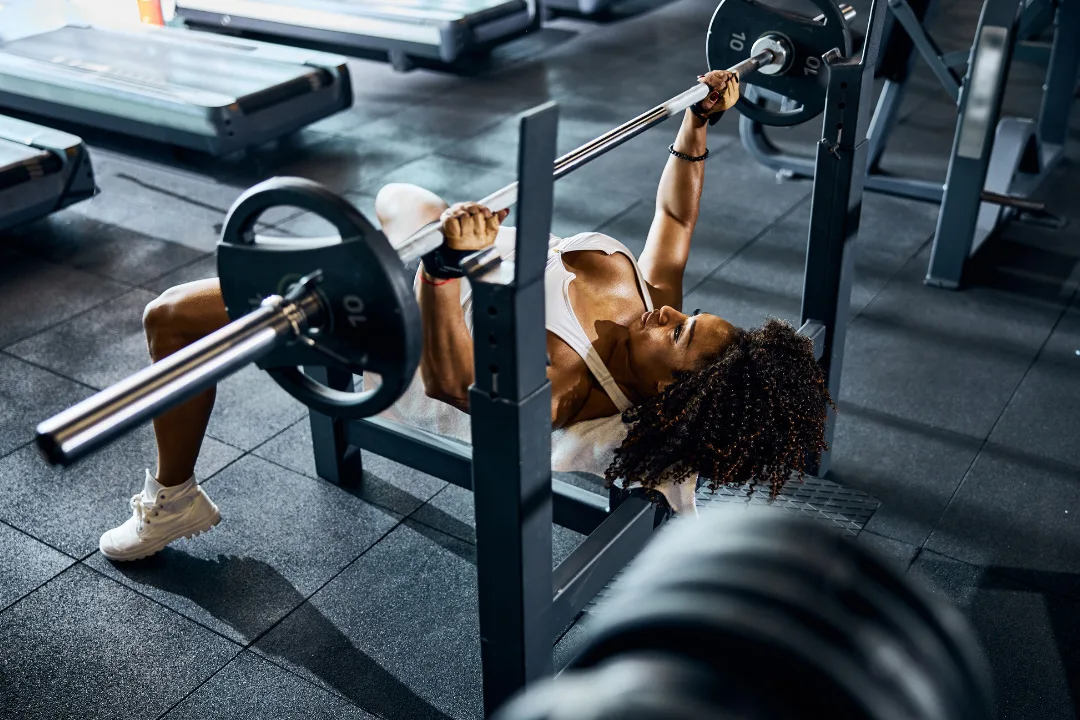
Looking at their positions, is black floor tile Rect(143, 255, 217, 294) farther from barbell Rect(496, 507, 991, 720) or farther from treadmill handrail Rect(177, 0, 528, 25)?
barbell Rect(496, 507, 991, 720)

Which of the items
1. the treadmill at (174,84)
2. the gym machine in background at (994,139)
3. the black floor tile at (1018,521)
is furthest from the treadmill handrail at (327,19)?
the black floor tile at (1018,521)

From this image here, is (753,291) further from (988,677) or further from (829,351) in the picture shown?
(988,677)

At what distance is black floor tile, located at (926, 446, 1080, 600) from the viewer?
2.42m

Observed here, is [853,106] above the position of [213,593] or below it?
above

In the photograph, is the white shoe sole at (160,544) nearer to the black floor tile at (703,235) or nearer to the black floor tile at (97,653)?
the black floor tile at (97,653)

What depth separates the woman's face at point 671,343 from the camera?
1.99 meters

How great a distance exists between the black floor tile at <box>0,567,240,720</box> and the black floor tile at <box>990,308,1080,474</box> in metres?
2.18

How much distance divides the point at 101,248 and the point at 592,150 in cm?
293

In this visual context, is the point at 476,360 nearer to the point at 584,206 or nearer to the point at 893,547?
the point at 893,547

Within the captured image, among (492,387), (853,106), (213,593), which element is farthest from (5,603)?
(853,106)

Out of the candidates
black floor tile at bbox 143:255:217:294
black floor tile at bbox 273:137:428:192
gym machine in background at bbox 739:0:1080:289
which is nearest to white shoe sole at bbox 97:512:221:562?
black floor tile at bbox 143:255:217:294

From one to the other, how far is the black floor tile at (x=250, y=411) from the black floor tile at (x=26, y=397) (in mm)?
431

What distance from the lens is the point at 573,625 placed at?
2.33 metres

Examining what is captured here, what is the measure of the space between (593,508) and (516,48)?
5025mm
